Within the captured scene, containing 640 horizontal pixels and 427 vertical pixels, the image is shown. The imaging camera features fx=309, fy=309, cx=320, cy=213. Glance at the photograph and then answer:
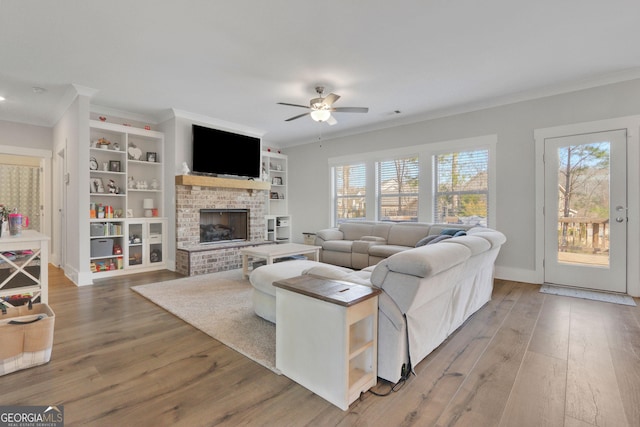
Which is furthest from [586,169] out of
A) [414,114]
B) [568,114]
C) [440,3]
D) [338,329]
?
[338,329]

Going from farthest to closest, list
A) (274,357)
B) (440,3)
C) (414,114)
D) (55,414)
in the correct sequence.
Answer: (414,114), (440,3), (274,357), (55,414)

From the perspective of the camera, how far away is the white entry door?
12.1 feet

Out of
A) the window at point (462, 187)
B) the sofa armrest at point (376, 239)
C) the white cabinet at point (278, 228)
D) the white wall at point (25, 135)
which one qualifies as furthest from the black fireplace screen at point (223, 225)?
the window at point (462, 187)

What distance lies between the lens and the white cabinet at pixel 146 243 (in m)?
4.96

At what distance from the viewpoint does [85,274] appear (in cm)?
416

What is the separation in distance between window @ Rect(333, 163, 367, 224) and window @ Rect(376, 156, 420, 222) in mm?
382

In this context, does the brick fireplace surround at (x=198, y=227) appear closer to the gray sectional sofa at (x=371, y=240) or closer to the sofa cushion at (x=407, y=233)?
the gray sectional sofa at (x=371, y=240)

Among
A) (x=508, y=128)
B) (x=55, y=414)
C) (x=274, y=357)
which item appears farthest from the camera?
(x=508, y=128)

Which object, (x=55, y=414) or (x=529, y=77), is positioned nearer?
(x=55, y=414)

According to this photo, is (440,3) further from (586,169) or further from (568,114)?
(586,169)

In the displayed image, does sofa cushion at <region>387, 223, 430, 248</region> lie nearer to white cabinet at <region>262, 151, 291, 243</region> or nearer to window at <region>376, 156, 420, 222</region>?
window at <region>376, 156, 420, 222</region>

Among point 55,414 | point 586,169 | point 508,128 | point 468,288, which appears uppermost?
point 508,128

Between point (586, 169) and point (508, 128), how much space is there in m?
1.08

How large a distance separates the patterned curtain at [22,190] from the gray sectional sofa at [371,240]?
6.74 m
